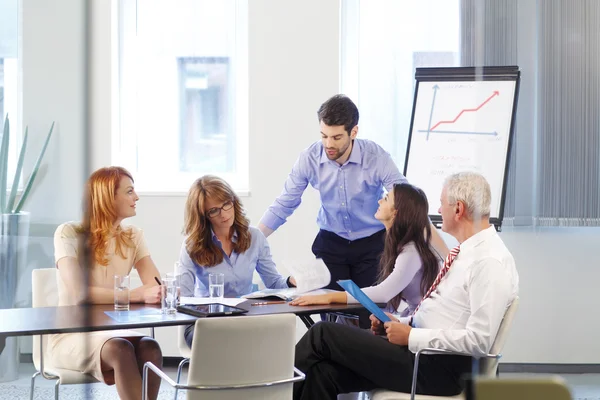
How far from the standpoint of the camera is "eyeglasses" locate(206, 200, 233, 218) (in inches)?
117

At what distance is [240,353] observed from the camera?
6.59 ft

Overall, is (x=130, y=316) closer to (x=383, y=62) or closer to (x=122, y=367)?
(x=122, y=367)

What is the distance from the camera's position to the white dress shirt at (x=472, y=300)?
225 cm

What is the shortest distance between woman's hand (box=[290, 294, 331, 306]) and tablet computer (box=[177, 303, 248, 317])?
0.76 feet

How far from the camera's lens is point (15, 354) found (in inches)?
47.1

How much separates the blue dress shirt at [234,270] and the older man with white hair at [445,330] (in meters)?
0.59

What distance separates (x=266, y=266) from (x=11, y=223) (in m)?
2.14

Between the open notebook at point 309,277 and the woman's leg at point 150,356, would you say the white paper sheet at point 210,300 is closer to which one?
the open notebook at point 309,277

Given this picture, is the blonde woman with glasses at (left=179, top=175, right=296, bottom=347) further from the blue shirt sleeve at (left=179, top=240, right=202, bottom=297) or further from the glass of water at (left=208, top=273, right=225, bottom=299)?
the glass of water at (left=208, top=273, right=225, bottom=299)

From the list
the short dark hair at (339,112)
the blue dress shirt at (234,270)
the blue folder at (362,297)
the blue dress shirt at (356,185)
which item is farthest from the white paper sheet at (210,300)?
the short dark hair at (339,112)

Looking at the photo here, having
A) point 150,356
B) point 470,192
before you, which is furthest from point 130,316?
point 470,192

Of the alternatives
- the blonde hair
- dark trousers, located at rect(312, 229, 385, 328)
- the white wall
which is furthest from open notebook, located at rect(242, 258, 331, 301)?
the white wall

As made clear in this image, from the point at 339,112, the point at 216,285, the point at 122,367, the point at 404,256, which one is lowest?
the point at 122,367

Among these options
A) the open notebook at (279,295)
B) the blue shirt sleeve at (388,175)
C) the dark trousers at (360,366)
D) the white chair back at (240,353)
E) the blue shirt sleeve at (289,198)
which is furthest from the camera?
the blue shirt sleeve at (289,198)
